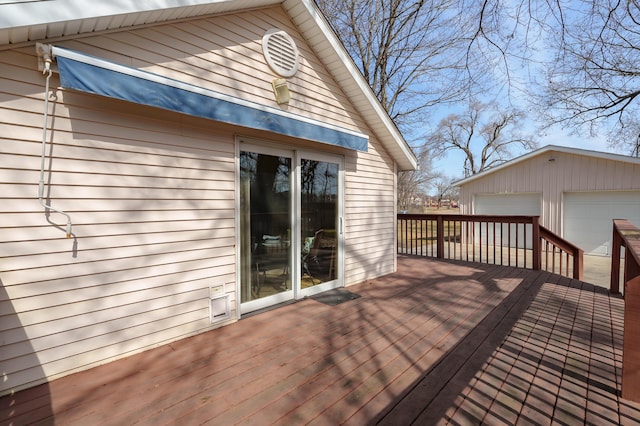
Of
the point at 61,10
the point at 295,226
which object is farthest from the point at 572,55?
the point at 61,10

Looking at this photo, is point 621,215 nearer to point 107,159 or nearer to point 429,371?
point 429,371

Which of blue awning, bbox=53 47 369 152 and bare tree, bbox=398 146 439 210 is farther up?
bare tree, bbox=398 146 439 210

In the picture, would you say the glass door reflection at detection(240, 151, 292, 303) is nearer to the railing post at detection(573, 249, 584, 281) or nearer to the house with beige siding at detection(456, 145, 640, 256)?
the railing post at detection(573, 249, 584, 281)

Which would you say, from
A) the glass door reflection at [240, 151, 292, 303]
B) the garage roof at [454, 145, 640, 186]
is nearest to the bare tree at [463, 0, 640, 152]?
the garage roof at [454, 145, 640, 186]

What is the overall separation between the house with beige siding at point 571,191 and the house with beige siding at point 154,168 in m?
9.12

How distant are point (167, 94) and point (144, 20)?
65 cm

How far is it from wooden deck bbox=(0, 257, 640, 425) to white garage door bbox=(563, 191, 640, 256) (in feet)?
24.1

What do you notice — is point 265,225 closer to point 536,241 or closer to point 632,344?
point 632,344

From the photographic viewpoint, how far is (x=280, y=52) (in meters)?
3.54

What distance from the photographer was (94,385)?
2.10 meters

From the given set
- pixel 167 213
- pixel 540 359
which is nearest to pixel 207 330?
pixel 167 213

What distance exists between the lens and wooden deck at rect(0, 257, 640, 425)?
182cm

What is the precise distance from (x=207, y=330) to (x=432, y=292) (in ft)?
9.87

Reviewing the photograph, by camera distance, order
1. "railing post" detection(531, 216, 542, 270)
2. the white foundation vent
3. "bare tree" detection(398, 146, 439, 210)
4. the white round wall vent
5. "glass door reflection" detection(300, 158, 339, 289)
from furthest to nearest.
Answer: "bare tree" detection(398, 146, 439, 210) < "railing post" detection(531, 216, 542, 270) < "glass door reflection" detection(300, 158, 339, 289) < the white round wall vent < the white foundation vent
